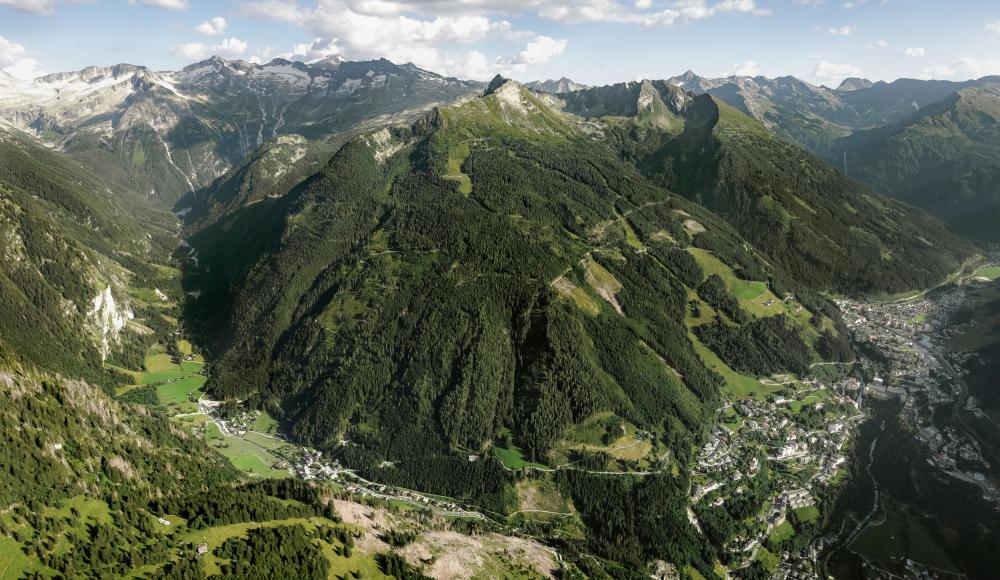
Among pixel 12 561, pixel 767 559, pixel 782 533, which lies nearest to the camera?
pixel 12 561

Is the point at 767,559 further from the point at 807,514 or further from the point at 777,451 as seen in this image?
the point at 777,451

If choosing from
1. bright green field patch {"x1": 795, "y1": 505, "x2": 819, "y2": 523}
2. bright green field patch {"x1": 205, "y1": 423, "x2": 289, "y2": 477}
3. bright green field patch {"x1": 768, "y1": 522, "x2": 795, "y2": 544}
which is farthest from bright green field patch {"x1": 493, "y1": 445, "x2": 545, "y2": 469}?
bright green field patch {"x1": 795, "y1": 505, "x2": 819, "y2": 523}

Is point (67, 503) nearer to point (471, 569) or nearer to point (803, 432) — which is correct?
point (471, 569)

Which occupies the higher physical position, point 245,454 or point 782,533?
point 245,454

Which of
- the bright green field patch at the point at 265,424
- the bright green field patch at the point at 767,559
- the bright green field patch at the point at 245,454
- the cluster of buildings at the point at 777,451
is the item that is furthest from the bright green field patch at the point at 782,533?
the bright green field patch at the point at 265,424

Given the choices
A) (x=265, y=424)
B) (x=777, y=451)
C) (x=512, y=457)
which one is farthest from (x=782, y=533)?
(x=265, y=424)

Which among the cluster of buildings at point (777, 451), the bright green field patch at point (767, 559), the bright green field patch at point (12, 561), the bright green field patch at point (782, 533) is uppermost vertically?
the bright green field patch at point (12, 561)

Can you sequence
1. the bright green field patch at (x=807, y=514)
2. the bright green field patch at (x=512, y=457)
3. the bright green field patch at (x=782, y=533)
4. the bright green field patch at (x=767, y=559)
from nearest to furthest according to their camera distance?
1. the bright green field patch at (x=767, y=559)
2. the bright green field patch at (x=782, y=533)
3. the bright green field patch at (x=807, y=514)
4. the bright green field patch at (x=512, y=457)

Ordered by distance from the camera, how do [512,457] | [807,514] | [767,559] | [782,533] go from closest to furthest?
[767,559] → [782,533] → [807,514] → [512,457]

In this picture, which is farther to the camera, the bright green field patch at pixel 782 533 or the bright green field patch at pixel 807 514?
the bright green field patch at pixel 807 514

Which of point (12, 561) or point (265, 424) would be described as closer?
point (12, 561)

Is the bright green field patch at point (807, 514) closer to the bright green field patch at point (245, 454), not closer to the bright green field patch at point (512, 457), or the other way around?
the bright green field patch at point (512, 457)
